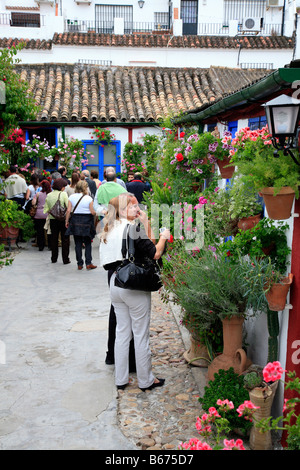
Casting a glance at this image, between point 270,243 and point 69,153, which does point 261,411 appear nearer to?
point 270,243

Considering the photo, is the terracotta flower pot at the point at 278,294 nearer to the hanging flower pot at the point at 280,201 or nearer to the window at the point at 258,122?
the hanging flower pot at the point at 280,201

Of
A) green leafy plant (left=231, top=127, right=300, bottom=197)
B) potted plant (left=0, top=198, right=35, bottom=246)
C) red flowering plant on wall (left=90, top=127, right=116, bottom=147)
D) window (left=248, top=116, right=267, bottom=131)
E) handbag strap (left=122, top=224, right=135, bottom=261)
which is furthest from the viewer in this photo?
red flowering plant on wall (left=90, top=127, right=116, bottom=147)

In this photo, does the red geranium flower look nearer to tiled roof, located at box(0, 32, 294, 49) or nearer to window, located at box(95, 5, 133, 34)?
tiled roof, located at box(0, 32, 294, 49)

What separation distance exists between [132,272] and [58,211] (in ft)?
19.1

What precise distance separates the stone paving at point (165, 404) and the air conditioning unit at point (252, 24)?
2460 centimetres

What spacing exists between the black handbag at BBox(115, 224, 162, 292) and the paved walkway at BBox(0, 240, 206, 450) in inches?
44.8

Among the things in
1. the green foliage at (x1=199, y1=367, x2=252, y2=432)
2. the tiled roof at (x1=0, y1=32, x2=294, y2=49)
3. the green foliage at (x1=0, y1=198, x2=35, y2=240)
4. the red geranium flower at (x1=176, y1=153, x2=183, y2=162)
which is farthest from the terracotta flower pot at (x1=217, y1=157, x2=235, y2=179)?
the tiled roof at (x1=0, y1=32, x2=294, y2=49)

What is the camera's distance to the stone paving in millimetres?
4133

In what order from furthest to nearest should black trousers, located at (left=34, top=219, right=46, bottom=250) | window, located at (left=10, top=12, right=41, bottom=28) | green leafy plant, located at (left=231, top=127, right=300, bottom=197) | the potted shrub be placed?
window, located at (left=10, top=12, right=41, bottom=28), black trousers, located at (left=34, top=219, right=46, bottom=250), the potted shrub, green leafy plant, located at (left=231, top=127, right=300, bottom=197)

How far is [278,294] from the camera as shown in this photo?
12.4ft

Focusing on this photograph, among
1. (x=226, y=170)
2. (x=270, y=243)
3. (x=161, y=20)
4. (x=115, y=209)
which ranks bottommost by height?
(x=270, y=243)

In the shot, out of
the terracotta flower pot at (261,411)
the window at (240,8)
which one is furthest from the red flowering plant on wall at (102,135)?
the window at (240,8)

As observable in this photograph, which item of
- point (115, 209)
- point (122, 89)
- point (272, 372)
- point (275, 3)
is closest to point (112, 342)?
point (115, 209)

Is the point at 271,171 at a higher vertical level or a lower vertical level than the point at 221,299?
higher
